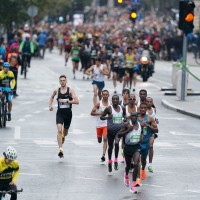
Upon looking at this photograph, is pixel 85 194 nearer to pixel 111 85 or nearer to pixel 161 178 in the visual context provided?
pixel 161 178

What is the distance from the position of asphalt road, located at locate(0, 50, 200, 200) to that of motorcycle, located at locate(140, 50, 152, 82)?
8561 millimetres

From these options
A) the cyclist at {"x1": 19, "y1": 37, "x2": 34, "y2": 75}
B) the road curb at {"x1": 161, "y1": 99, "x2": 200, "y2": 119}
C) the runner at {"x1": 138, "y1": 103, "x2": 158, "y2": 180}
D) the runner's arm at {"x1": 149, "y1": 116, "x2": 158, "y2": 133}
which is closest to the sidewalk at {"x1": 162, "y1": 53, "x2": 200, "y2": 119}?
the road curb at {"x1": 161, "y1": 99, "x2": 200, "y2": 119}

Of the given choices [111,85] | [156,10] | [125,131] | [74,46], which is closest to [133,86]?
[111,85]

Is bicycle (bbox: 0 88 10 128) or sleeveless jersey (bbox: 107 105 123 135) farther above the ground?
sleeveless jersey (bbox: 107 105 123 135)

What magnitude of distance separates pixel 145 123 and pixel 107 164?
290 cm

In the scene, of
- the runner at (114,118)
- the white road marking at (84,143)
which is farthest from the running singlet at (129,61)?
the runner at (114,118)

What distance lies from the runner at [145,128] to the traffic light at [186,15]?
1561 cm

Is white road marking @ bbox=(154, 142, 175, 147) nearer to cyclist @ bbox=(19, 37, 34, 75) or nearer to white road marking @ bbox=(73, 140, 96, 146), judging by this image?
white road marking @ bbox=(73, 140, 96, 146)

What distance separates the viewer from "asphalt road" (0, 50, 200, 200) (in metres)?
19.5

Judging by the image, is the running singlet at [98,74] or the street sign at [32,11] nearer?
the running singlet at [98,74]

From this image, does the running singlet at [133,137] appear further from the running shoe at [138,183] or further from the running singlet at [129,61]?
the running singlet at [129,61]

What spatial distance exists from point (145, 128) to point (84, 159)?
11.2ft

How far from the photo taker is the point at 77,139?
92.4 ft

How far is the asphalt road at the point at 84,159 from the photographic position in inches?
767
